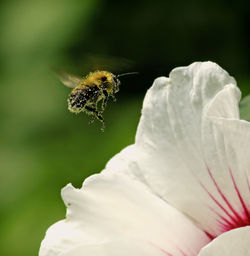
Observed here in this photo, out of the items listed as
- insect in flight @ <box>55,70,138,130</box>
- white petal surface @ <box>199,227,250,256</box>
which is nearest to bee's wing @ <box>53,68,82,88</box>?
insect in flight @ <box>55,70,138,130</box>

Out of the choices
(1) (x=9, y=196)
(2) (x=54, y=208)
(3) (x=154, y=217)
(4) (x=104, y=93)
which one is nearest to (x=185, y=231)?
(3) (x=154, y=217)

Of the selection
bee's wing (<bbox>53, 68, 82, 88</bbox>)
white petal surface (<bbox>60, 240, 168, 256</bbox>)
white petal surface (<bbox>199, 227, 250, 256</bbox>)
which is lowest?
white petal surface (<bbox>199, 227, 250, 256</bbox>)

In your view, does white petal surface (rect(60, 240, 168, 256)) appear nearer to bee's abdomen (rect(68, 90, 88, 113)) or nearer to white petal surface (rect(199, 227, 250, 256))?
white petal surface (rect(199, 227, 250, 256))

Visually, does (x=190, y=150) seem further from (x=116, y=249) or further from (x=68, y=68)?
(x=68, y=68)

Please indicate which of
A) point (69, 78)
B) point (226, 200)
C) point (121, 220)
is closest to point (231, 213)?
point (226, 200)

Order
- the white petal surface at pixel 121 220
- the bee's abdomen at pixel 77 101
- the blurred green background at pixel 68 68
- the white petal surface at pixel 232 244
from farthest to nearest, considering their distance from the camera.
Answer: the blurred green background at pixel 68 68
the bee's abdomen at pixel 77 101
the white petal surface at pixel 121 220
the white petal surface at pixel 232 244

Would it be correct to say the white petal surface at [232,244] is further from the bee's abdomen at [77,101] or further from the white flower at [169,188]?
the bee's abdomen at [77,101]

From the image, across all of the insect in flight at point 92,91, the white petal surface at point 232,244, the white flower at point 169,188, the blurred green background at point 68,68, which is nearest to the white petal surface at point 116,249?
the white flower at point 169,188
